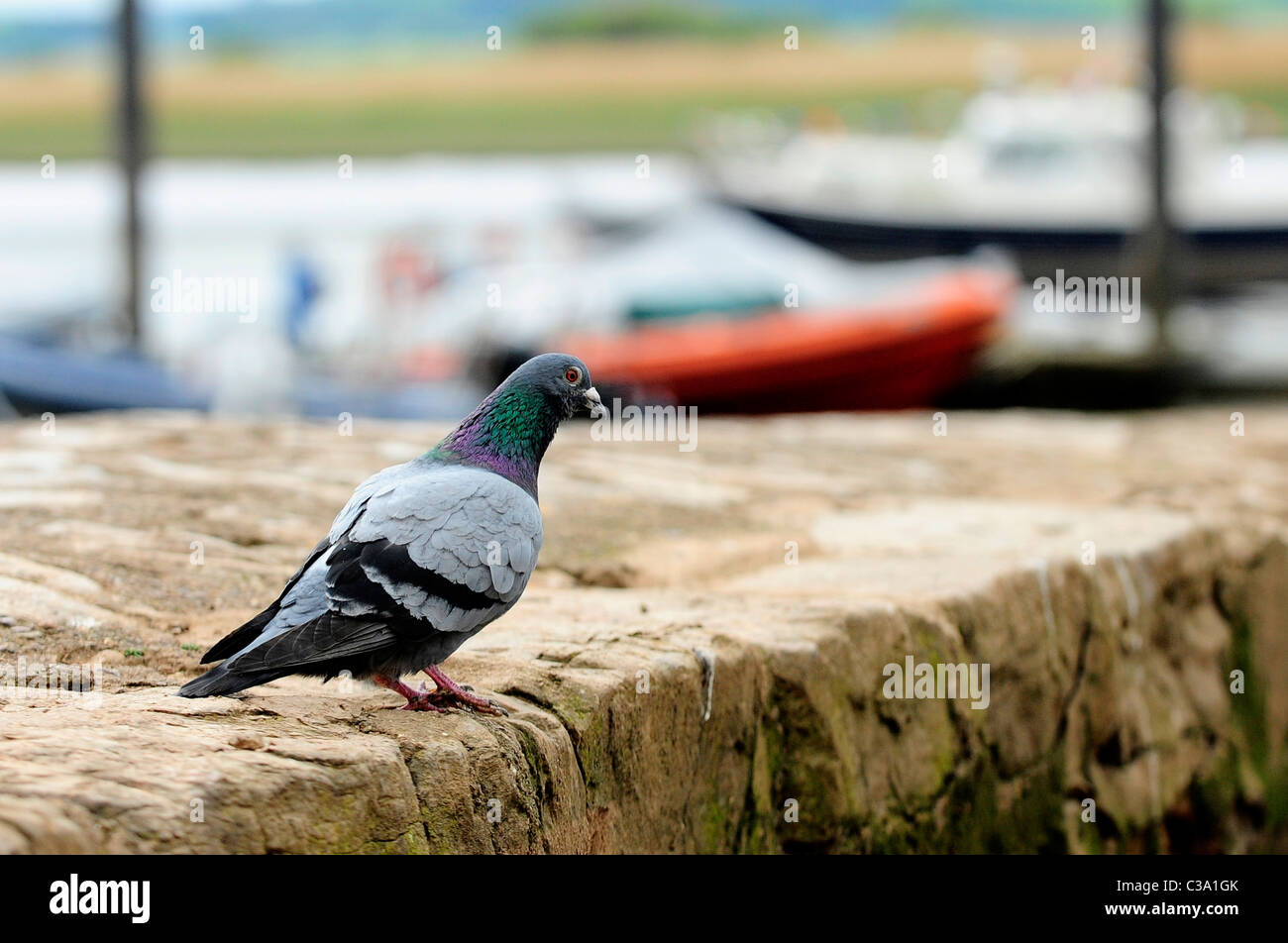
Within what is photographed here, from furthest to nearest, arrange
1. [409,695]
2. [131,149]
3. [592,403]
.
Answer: [131,149], [592,403], [409,695]

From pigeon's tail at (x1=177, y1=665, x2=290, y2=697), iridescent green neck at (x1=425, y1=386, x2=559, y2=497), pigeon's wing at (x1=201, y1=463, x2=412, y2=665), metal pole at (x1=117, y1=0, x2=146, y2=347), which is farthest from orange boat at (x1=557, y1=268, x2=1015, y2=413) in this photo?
pigeon's tail at (x1=177, y1=665, x2=290, y2=697)

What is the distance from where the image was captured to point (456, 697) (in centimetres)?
304

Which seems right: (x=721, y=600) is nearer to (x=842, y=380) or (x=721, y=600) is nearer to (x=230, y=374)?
(x=230, y=374)

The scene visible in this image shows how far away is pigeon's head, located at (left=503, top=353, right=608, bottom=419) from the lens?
3.23 metres

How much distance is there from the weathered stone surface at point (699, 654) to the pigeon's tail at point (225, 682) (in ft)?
0.25

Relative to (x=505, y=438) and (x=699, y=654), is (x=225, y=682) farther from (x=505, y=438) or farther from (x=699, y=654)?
(x=699, y=654)

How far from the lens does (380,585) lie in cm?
284

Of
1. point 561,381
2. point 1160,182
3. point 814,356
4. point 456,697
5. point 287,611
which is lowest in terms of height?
point 456,697

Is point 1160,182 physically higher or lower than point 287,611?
higher

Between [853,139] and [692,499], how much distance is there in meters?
17.6

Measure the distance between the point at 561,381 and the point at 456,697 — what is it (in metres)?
0.69

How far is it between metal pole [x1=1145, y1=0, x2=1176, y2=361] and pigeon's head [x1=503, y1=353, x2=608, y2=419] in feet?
29.8

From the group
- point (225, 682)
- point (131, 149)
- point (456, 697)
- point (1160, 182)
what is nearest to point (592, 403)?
point (456, 697)

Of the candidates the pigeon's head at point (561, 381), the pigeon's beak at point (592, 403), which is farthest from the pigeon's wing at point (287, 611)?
the pigeon's beak at point (592, 403)
